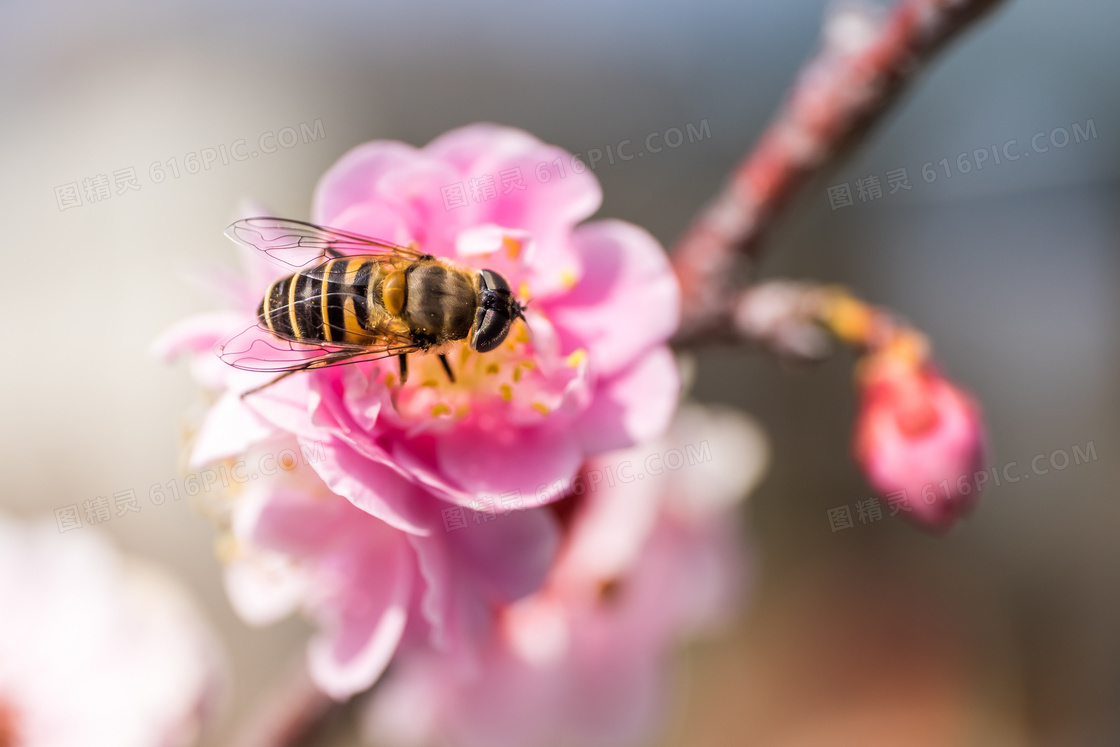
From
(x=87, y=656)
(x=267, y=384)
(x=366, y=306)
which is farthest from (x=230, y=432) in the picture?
(x=87, y=656)

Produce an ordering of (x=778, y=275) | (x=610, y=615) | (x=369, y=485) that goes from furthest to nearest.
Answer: (x=778, y=275) → (x=610, y=615) → (x=369, y=485)

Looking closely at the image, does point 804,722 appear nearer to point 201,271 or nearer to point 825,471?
point 825,471

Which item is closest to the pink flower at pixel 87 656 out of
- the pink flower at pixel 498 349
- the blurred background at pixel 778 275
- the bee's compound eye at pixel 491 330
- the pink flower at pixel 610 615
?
the pink flower at pixel 610 615

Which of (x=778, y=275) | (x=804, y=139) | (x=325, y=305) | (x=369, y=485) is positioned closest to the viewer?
(x=369, y=485)

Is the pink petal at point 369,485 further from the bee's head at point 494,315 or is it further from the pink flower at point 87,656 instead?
the pink flower at point 87,656

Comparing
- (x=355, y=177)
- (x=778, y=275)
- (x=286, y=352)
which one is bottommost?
(x=778, y=275)

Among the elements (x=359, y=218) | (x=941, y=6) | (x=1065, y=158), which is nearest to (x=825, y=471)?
(x=1065, y=158)

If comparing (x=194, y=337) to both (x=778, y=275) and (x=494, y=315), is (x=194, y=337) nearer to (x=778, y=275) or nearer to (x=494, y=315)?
(x=494, y=315)
